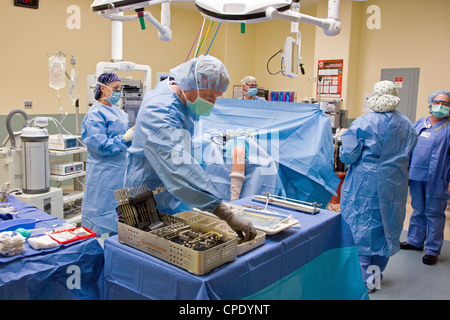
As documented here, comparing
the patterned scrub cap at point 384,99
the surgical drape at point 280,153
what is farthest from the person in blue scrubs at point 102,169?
the patterned scrub cap at point 384,99

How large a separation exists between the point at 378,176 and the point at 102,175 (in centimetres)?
209

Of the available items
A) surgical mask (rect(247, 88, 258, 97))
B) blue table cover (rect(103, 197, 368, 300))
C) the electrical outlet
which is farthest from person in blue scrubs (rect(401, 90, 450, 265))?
the electrical outlet

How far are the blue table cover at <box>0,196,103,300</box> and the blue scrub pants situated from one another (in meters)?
3.02

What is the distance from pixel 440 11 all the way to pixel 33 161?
5.54 meters

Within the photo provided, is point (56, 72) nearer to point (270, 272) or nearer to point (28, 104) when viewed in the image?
point (28, 104)

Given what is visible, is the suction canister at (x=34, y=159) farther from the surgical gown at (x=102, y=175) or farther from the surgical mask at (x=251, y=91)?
the surgical mask at (x=251, y=91)

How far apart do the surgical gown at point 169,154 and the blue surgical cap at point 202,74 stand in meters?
0.08

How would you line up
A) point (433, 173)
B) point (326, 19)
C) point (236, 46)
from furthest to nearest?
point (236, 46), point (433, 173), point (326, 19)

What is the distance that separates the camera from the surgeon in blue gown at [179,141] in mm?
1520

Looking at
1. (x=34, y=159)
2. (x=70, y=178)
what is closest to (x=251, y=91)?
(x=70, y=178)

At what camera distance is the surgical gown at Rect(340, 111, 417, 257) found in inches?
111

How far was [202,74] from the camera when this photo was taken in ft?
5.44

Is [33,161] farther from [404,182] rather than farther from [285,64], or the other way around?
[404,182]
